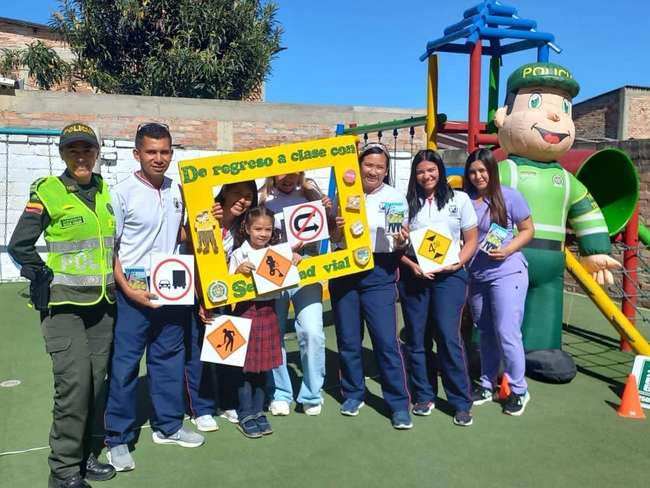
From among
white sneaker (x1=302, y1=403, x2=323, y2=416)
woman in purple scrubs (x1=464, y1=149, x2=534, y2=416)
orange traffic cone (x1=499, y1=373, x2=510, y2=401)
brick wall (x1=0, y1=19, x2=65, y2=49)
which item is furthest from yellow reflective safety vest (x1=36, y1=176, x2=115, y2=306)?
brick wall (x1=0, y1=19, x2=65, y2=49)

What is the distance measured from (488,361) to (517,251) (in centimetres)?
82

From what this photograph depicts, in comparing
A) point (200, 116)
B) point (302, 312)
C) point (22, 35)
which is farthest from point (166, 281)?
point (22, 35)

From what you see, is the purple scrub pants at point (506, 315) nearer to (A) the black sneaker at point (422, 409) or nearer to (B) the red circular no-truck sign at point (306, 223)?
(A) the black sneaker at point (422, 409)

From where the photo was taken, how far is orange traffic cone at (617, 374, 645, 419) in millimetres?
3799

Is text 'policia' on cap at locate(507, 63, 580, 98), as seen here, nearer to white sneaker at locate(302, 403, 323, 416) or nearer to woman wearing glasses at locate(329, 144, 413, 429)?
woman wearing glasses at locate(329, 144, 413, 429)

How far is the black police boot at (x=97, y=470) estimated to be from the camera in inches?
116

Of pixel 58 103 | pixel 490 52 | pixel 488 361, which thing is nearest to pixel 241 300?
pixel 488 361

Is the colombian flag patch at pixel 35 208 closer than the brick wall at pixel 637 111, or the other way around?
the colombian flag patch at pixel 35 208

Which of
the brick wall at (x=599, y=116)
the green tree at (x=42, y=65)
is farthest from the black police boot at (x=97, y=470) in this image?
the brick wall at (x=599, y=116)

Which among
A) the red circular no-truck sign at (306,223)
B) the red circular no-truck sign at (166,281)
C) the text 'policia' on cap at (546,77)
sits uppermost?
the text 'policia' on cap at (546,77)

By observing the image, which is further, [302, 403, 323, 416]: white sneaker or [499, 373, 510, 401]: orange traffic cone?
[499, 373, 510, 401]: orange traffic cone

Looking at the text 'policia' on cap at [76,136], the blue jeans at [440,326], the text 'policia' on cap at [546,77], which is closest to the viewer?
the text 'policia' on cap at [76,136]

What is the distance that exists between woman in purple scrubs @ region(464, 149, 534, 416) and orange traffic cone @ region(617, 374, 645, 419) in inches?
24.5

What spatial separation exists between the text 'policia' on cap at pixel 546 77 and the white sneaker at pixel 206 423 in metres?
3.46
